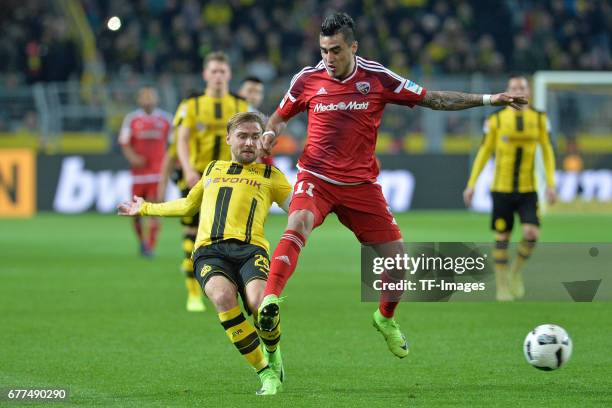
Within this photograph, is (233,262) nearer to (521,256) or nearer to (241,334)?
(241,334)

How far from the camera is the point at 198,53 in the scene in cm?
2691

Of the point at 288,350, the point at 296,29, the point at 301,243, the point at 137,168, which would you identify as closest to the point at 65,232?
the point at 137,168

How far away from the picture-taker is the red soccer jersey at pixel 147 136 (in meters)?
16.8

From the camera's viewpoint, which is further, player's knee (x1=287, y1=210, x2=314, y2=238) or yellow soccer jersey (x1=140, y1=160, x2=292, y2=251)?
player's knee (x1=287, y1=210, x2=314, y2=238)

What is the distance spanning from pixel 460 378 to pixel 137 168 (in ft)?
33.6

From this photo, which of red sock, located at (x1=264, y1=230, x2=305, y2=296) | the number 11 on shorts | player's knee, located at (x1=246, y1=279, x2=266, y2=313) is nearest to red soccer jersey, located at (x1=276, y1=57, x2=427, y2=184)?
the number 11 on shorts

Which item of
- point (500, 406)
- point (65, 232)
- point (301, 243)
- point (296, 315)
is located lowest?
point (65, 232)

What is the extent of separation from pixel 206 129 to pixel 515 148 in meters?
3.19

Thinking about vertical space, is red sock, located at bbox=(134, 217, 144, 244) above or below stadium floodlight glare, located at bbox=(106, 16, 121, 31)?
below

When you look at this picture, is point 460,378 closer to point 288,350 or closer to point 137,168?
point 288,350

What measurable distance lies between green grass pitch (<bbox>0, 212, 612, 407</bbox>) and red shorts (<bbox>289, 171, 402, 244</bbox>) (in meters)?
0.89

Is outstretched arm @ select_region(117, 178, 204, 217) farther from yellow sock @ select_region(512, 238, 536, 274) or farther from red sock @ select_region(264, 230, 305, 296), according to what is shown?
yellow sock @ select_region(512, 238, 536, 274)

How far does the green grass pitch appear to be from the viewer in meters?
6.72

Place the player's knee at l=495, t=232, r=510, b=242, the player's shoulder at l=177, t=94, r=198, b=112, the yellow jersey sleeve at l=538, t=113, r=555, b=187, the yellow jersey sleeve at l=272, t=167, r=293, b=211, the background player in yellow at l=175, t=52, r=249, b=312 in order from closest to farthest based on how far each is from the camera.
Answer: the yellow jersey sleeve at l=272, t=167, r=293, b=211 < the background player in yellow at l=175, t=52, r=249, b=312 < the player's shoulder at l=177, t=94, r=198, b=112 < the player's knee at l=495, t=232, r=510, b=242 < the yellow jersey sleeve at l=538, t=113, r=555, b=187
